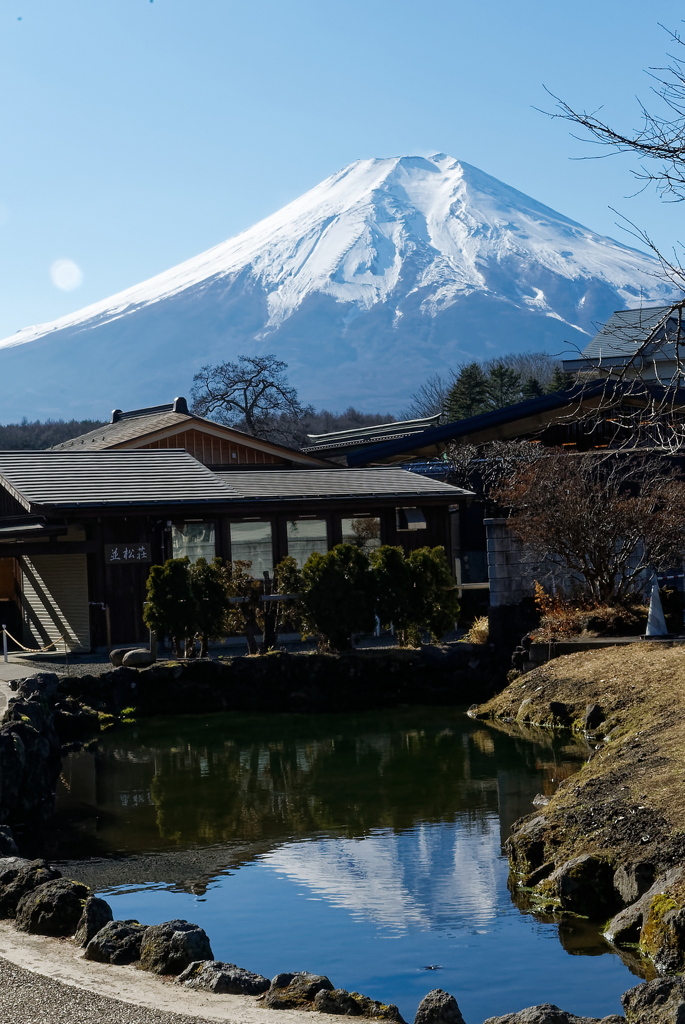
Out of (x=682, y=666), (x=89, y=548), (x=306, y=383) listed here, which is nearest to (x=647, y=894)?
(x=682, y=666)

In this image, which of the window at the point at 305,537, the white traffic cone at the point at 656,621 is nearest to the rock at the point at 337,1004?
the white traffic cone at the point at 656,621

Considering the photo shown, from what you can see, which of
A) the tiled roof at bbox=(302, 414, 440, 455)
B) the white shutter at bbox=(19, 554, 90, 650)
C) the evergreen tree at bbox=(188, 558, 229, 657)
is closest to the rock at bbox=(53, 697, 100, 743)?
the evergreen tree at bbox=(188, 558, 229, 657)

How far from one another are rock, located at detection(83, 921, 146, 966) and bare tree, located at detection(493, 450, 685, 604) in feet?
40.8

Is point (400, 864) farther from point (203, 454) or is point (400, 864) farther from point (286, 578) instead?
point (203, 454)

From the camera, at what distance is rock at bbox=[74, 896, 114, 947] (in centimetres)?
634

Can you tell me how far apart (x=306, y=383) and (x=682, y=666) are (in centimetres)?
18332

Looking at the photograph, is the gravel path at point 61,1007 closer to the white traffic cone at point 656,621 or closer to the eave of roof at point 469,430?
the white traffic cone at point 656,621

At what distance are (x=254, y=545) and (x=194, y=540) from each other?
126cm

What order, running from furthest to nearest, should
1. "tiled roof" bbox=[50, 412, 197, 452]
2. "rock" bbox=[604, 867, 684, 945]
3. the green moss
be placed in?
1. "tiled roof" bbox=[50, 412, 197, 452]
2. "rock" bbox=[604, 867, 684, 945]
3. the green moss

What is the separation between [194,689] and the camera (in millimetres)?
18516

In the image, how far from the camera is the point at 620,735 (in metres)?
12.5

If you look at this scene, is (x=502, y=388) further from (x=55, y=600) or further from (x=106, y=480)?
(x=55, y=600)

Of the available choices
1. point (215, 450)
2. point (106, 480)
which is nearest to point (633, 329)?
point (106, 480)

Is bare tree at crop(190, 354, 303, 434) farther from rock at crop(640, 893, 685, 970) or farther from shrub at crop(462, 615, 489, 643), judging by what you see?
rock at crop(640, 893, 685, 970)
